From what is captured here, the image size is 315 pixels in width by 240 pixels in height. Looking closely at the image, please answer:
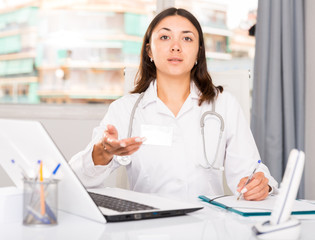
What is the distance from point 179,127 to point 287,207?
957 mm

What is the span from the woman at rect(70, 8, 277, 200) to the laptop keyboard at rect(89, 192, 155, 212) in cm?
42

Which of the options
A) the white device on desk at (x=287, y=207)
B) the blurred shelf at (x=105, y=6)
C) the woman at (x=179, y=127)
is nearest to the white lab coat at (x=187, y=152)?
the woman at (x=179, y=127)

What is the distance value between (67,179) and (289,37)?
7.18ft

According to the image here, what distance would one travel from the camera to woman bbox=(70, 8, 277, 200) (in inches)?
68.3

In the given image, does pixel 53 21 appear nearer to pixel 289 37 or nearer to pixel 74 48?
pixel 74 48

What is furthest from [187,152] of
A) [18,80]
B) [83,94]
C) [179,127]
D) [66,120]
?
[18,80]

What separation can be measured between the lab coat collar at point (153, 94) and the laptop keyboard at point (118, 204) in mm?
741

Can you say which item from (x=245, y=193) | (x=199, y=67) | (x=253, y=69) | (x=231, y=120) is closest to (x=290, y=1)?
(x=253, y=69)

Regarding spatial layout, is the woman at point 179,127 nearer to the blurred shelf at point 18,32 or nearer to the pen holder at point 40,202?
the pen holder at point 40,202

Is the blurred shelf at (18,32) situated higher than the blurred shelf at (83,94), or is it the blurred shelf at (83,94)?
the blurred shelf at (18,32)

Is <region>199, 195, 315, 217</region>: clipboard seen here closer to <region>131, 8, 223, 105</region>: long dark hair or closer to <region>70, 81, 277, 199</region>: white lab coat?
<region>70, 81, 277, 199</region>: white lab coat

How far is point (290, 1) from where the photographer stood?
284 cm

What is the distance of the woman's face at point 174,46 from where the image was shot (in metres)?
1.84

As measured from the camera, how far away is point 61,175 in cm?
96
